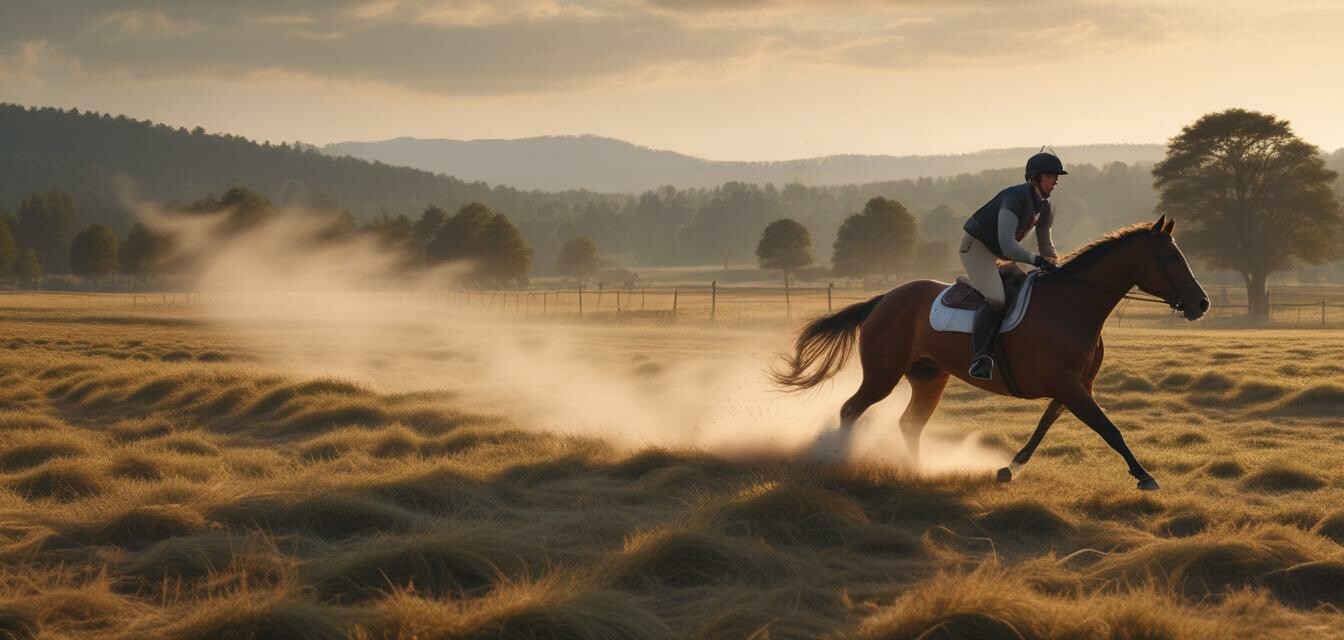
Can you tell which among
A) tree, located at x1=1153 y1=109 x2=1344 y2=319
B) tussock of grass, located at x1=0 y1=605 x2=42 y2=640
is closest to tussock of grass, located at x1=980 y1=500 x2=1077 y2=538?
tussock of grass, located at x1=0 y1=605 x2=42 y2=640

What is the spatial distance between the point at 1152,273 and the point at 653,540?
6.55 metres

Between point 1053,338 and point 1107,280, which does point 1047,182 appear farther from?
point 1053,338

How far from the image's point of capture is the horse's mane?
11.9 metres

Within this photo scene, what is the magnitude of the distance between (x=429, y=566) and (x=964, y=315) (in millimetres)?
6639

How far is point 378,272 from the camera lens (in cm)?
10288

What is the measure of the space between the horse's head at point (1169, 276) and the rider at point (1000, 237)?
3.22 feet

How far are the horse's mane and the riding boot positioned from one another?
2.88 feet

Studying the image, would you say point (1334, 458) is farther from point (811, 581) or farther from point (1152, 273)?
point (811, 581)

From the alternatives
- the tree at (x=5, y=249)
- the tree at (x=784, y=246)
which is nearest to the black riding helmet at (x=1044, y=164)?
the tree at (x=784, y=246)

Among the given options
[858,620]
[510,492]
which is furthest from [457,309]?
[858,620]

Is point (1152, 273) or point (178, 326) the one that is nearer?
point (1152, 273)

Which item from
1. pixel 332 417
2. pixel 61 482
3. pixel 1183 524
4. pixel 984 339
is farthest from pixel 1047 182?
pixel 332 417

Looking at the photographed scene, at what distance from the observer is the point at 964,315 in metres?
12.2

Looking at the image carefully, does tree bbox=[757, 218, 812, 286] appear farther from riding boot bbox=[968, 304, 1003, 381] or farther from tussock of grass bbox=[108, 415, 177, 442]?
riding boot bbox=[968, 304, 1003, 381]
